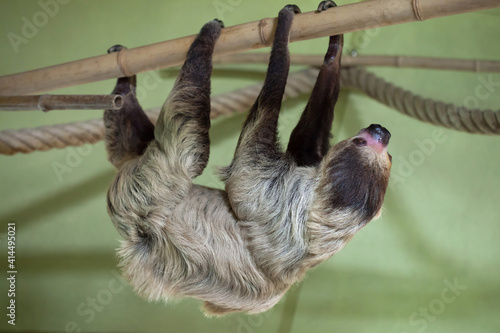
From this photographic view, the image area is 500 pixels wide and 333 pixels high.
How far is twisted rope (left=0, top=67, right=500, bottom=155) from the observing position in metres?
3.17

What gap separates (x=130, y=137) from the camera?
2902mm

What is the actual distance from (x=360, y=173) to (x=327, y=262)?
202 cm

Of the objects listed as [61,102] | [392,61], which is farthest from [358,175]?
[392,61]

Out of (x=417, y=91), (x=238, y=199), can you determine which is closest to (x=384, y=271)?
(x=417, y=91)

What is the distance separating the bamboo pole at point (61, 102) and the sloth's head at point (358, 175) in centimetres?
101

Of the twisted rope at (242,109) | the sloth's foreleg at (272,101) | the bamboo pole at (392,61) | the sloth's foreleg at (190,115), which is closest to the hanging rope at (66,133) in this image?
the twisted rope at (242,109)

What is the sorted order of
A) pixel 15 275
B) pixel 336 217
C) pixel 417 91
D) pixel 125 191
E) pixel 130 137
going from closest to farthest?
1. pixel 336 217
2. pixel 125 191
3. pixel 130 137
4. pixel 15 275
5. pixel 417 91

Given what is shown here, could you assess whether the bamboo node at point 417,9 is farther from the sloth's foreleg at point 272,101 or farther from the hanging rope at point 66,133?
the hanging rope at point 66,133

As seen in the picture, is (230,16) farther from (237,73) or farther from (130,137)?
(130,137)

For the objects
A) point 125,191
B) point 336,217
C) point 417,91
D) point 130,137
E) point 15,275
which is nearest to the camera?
point 336,217

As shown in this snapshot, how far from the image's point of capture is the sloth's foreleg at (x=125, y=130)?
9.49 feet

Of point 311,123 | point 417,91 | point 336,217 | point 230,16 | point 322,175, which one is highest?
point 230,16

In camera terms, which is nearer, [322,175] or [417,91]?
[322,175]

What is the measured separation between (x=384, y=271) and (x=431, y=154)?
3.32ft
